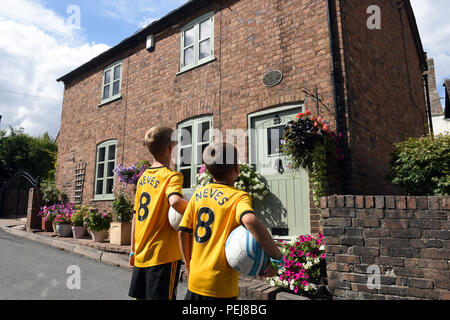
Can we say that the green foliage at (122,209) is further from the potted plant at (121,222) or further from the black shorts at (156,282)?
the black shorts at (156,282)

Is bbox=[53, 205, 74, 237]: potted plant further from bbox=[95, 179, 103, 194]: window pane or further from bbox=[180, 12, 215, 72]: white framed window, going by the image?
bbox=[180, 12, 215, 72]: white framed window

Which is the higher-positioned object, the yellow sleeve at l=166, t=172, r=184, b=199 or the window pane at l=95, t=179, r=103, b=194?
the window pane at l=95, t=179, r=103, b=194

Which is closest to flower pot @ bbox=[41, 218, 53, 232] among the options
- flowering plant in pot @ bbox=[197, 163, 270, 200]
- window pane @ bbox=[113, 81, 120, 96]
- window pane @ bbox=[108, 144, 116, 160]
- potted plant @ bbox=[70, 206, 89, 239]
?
potted plant @ bbox=[70, 206, 89, 239]

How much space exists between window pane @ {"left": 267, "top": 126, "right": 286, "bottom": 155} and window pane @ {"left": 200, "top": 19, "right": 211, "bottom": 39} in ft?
11.0

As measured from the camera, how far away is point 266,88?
6.45m

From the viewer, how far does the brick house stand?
5.75 meters

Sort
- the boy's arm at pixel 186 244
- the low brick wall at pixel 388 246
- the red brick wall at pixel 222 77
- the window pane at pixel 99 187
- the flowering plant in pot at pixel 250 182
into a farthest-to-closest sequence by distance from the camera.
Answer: the window pane at pixel 99 187, the red brick wall at pixel 222 77, the flowering plant in pot at pixel 250 182, the low brick wall at pixel 388 246, the boy's arm at pixel 186 244

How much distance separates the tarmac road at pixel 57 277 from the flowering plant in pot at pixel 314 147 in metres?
2.70

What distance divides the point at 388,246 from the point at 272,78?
12.8 ft

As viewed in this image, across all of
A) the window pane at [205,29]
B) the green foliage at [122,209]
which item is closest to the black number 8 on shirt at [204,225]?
the green foliage at [122,209]

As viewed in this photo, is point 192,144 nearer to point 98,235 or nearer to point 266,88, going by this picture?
point 266,88

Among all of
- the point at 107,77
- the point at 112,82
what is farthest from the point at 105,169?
the point at 107,77

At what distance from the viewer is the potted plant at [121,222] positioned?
7.45m
